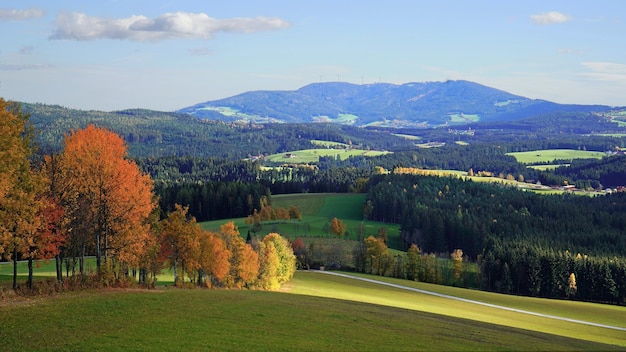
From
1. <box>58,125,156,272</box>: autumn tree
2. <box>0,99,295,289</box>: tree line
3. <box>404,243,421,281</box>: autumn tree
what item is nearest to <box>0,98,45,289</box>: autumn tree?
<box>0,99,295,289</box>: tree line

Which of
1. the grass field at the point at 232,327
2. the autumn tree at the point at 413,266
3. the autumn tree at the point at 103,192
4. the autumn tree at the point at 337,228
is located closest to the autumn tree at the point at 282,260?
the grass field at the point at 232,327

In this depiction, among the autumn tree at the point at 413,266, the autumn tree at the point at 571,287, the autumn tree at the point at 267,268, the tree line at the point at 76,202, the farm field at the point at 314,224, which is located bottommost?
the autumn tree at the point at 571,287

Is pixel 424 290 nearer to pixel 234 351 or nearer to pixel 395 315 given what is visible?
pixel 395 315

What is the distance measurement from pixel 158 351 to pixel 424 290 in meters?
67.0

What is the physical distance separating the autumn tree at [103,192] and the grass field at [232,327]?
22.4 feet

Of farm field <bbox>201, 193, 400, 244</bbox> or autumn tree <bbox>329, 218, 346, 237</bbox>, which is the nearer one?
farm field <bbox>201, 193, 400, 244</bbox>

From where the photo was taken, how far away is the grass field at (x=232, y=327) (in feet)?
112

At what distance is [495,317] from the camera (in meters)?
66.0

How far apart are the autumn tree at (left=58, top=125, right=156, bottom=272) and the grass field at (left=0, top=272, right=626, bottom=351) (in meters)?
6.84

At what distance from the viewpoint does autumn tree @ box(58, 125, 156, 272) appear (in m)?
50.8

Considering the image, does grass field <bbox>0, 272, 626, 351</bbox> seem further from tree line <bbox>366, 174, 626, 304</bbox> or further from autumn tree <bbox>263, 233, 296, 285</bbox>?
tree line <bbox>366, 174, 626, 304</bbox>

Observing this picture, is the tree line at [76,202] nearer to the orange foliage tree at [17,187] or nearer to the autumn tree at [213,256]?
the orange foliage tree at [17,187]

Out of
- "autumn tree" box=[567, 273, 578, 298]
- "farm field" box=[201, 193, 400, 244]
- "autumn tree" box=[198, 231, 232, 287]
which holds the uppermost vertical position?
"autumn tree" box=[198, 231, 232, 287]

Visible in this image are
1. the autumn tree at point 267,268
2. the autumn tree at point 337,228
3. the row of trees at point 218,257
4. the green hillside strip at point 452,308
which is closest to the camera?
the green hillside strip at point 452,308
